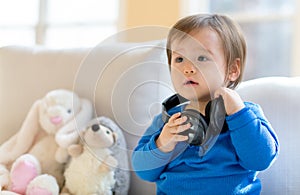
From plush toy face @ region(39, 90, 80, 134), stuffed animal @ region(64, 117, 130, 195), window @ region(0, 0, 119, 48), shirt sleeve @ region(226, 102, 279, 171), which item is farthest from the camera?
window @ region(0, 0, 119, 48)

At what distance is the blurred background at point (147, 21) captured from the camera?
1981 mm

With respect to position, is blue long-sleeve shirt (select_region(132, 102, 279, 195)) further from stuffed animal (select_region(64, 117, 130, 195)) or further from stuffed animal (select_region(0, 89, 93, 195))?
stuffed animal (select_region(0, 89, 93, 195))

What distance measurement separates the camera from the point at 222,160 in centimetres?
108

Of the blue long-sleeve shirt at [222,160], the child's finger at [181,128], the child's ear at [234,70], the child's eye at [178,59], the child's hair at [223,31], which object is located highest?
the child's hair at [223,31]

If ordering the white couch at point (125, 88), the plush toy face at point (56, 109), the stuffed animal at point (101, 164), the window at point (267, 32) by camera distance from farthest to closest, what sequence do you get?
the window at point (267, 32) → the plush toy face at point (56, 109) → the stuffed animal at point (101, 164) → the white couch at point (125, 88)

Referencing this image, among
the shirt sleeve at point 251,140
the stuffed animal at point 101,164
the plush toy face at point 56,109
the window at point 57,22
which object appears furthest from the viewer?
the window at point 57,22

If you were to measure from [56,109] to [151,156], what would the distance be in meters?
0.42

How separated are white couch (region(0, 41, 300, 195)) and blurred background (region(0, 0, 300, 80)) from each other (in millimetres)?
155

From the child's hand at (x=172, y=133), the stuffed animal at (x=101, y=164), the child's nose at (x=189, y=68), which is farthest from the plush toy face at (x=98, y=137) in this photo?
the child's nose at (x=189, y=68)

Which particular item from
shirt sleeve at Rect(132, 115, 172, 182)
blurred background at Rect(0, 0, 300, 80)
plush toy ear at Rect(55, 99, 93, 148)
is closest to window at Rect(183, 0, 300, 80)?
blurred background at Rect(0, 0, 300, 80)

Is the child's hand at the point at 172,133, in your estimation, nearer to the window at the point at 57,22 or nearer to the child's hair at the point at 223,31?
the child's hair at the point at 223,31

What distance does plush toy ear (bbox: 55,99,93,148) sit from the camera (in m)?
1.38

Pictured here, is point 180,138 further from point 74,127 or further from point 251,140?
point 74,127

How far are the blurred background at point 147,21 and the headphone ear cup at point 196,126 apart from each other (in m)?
0.72
